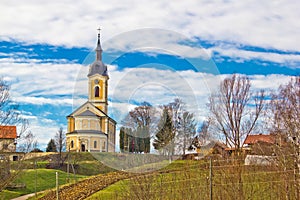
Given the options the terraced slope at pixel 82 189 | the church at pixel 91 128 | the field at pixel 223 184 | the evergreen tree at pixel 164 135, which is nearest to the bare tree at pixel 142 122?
the evergreen tree at pixel 164 135

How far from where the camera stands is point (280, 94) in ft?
81.6

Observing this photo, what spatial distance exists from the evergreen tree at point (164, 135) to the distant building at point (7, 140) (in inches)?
307

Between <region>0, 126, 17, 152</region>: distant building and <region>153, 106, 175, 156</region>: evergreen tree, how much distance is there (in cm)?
780

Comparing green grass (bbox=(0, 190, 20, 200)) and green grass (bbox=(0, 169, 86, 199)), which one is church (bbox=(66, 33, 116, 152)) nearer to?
green grass (bbox=(0, 169, 86, 199))

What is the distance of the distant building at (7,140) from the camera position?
20.8m

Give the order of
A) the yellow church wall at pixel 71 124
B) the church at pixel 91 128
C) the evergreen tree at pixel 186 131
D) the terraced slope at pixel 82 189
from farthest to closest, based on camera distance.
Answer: the yellow church wall at pixel 71 124
the church at pixel 91 128
the terraced slope at pixel 82 189
the evergreen tree at pixel 186 131

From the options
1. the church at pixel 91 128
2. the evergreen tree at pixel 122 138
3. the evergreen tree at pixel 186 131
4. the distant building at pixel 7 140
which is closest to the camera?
the evergreen tree at pixel 186 131

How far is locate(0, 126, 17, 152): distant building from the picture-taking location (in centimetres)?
2075

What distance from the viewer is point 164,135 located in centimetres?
1543

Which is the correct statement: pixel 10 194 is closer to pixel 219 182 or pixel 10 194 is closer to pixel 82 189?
pixel 82 189

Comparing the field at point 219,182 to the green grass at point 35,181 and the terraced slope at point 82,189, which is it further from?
the green grass at point 35,181

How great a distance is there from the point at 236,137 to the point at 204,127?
28.3 ft

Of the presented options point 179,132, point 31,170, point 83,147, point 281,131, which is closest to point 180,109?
point 179,132

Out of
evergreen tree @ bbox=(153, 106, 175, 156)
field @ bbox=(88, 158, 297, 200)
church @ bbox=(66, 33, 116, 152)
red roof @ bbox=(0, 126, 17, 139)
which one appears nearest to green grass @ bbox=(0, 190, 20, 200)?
red roof @ bbox=(0, 126, 17, 139)
